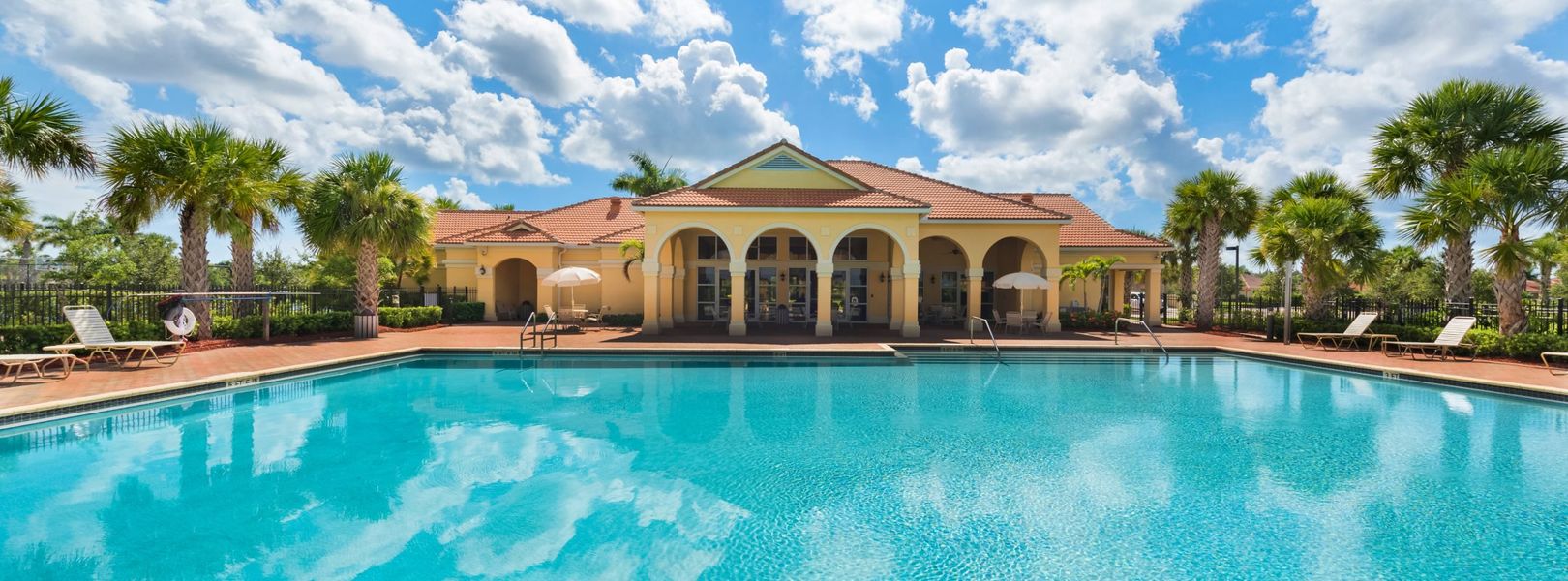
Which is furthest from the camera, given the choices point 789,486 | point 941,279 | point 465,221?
point 465,221

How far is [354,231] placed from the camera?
57.9 feet

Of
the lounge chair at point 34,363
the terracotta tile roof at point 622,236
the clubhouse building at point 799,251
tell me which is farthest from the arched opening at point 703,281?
the lounge chair at point 34,363

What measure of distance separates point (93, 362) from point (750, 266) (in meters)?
16.3

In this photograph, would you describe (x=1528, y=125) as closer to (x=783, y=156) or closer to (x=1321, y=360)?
(x=1321, y=360)

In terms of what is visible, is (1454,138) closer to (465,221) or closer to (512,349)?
(512,349)

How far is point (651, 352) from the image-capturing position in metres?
14.7

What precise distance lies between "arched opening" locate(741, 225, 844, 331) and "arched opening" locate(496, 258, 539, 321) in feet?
27.8

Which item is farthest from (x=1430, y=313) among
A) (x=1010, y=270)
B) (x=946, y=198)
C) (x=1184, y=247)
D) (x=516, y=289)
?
(x=516, y=289)

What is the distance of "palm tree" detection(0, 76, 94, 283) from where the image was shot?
1008 centimetres

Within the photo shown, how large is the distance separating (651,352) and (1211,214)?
20.1 metres

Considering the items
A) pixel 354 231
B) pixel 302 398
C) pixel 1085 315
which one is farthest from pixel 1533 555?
pixel 354 231

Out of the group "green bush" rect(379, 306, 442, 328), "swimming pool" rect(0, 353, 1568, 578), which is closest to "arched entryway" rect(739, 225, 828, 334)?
"green bush" rect(379, 306, 442, 328)

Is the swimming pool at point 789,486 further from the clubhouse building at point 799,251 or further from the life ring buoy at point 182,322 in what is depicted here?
the clubhouse building at point 799,251

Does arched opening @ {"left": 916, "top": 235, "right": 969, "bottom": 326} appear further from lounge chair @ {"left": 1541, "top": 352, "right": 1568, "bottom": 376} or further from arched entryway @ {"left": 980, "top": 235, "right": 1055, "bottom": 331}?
lounge chair @ {"left": 1541, "top": 352, "right": 1568, "bottom": 376}
